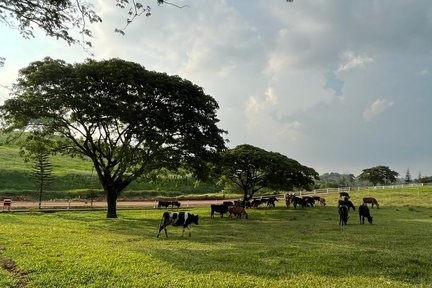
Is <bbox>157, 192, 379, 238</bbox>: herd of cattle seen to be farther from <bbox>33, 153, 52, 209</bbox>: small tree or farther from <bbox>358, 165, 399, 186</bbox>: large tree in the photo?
<bbox>358, 165, 399, 186</bbox>: large tree

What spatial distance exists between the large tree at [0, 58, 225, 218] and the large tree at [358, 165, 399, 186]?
83836mm

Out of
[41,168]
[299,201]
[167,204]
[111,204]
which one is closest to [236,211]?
[111,204]

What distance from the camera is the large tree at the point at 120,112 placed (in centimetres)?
2820

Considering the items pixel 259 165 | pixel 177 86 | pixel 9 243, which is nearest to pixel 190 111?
pixel 177 86

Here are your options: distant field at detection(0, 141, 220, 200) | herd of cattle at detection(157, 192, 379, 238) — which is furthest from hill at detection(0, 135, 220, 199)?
herd of cattle at detection(157, 192, 379, 238)

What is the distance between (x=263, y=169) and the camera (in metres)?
42.5

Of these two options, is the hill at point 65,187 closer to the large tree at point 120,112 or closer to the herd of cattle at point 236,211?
the herd of cattle at point 236,211

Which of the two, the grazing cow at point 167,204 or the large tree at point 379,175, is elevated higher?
the large tree at point 379,175

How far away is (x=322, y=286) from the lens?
9188mm

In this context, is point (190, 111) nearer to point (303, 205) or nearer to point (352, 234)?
point (352, 234)

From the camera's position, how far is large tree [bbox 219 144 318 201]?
1655 inches

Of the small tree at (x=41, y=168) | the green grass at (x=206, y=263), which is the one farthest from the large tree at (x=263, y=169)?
the green grass at (x=206, y=263)

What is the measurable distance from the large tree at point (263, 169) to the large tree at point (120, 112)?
934 cm

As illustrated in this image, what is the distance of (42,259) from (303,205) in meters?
34.5
